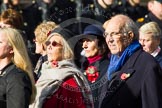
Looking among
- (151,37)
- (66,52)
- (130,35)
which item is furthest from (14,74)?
(151,37)

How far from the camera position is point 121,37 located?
5.95 metres

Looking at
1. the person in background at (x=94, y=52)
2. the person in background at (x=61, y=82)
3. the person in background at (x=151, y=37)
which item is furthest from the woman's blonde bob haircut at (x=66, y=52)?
the person in background at (x=151, y=37)

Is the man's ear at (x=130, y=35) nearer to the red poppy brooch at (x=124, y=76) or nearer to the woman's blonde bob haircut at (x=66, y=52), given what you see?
the red poppy brooch at (x=124, y=76)

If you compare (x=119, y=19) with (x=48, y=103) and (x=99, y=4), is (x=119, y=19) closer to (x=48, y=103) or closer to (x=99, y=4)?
(x=48, y=103)

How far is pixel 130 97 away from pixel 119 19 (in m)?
0.78

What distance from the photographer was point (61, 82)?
584 cm

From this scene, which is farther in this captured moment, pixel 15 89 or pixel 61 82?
pixel 61 82

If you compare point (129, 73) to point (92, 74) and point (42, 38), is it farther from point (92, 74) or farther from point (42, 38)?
point (42, 38)

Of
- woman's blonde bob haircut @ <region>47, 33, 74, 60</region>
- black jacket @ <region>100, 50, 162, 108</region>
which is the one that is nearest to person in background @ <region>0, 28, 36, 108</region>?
woman's blonde bob haircut @ <region>47, 33, 74, 60</region>

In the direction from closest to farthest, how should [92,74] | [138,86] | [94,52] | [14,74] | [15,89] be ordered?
1. [15,89]
2. [14,74]
3. [138,86]
4. [92,74]
5. [94,52]

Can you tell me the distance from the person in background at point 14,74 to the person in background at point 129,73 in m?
0.92

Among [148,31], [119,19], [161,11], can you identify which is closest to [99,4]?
[161,11]

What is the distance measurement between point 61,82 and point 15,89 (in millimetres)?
885

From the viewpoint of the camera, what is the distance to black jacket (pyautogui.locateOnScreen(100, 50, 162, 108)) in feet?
18.3
